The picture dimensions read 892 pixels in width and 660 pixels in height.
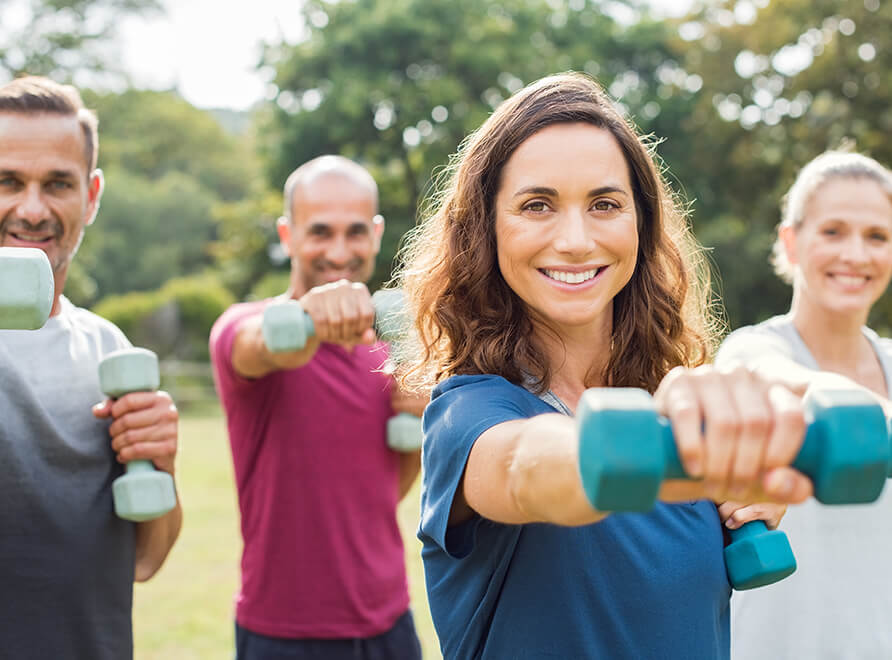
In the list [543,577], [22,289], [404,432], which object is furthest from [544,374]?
[404,432]

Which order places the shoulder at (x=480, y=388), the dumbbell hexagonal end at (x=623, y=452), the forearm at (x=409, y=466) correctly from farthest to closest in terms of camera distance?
the forearm at (x=409, y=466), the shoulder at (x=480, y=388), the dumbbell hexagonal end at (x=623, y=452)

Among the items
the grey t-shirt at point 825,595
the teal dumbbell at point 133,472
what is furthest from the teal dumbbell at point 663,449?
the teal dumbbell at point 133,472

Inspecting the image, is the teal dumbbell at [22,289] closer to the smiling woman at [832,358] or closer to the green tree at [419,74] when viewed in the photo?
the smiling woman at [832,358]

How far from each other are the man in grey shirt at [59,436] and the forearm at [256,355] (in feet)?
2.04

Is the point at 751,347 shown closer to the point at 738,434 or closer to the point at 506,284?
the point at 506,284

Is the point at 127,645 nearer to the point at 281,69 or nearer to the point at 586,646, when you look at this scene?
the point at 586,646

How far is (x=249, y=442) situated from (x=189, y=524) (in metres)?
6.14

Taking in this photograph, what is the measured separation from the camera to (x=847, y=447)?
0.98 m

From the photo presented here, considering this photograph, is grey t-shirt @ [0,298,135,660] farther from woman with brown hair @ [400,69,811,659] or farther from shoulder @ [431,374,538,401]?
shoulder @ [431,374,538,401]

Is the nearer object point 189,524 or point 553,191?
point 553,191

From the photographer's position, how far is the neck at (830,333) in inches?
110

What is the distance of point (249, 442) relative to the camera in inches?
139

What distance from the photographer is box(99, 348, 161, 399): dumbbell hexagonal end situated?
240cm

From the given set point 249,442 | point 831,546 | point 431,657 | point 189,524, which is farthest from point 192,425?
point 831,546
